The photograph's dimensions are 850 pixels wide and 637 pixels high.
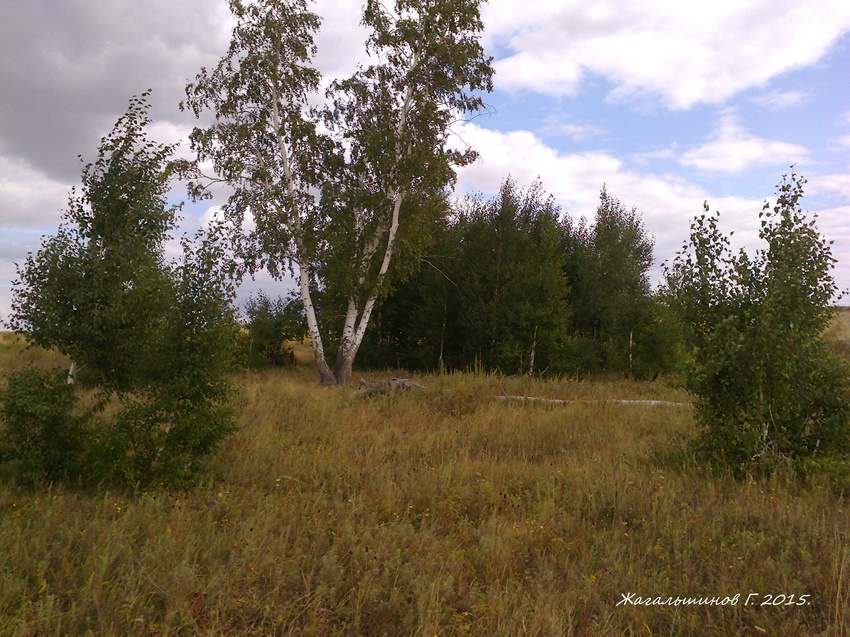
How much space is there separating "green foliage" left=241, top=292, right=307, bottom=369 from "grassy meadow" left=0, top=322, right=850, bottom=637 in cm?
1485

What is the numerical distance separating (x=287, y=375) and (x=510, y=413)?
11.3 metres

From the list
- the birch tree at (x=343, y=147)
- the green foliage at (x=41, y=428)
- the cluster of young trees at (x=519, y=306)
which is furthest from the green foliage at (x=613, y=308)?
the green foliage at (x=41, y=428)

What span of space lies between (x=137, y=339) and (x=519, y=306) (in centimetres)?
1534

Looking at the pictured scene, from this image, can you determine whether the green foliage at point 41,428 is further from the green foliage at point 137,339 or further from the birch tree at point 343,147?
the birch tree at point 343,147

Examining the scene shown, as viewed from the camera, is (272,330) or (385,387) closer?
(385,387)

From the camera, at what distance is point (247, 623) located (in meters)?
3.82

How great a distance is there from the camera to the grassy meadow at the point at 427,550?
3.86 metres

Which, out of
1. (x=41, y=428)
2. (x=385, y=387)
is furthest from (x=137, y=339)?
(x=385, y=387)

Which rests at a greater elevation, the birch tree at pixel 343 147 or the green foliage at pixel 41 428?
the birch tree at pixel 343 147

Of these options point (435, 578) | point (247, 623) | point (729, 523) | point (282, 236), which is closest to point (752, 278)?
point (729, 523)

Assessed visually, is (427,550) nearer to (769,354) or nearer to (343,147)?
(769,354)

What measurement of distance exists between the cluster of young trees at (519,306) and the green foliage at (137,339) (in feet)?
43.4

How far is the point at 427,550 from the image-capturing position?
4957 millimetres

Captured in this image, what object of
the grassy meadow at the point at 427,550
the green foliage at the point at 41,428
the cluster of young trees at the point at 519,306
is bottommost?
the grassy meadow at the point at 427,550
